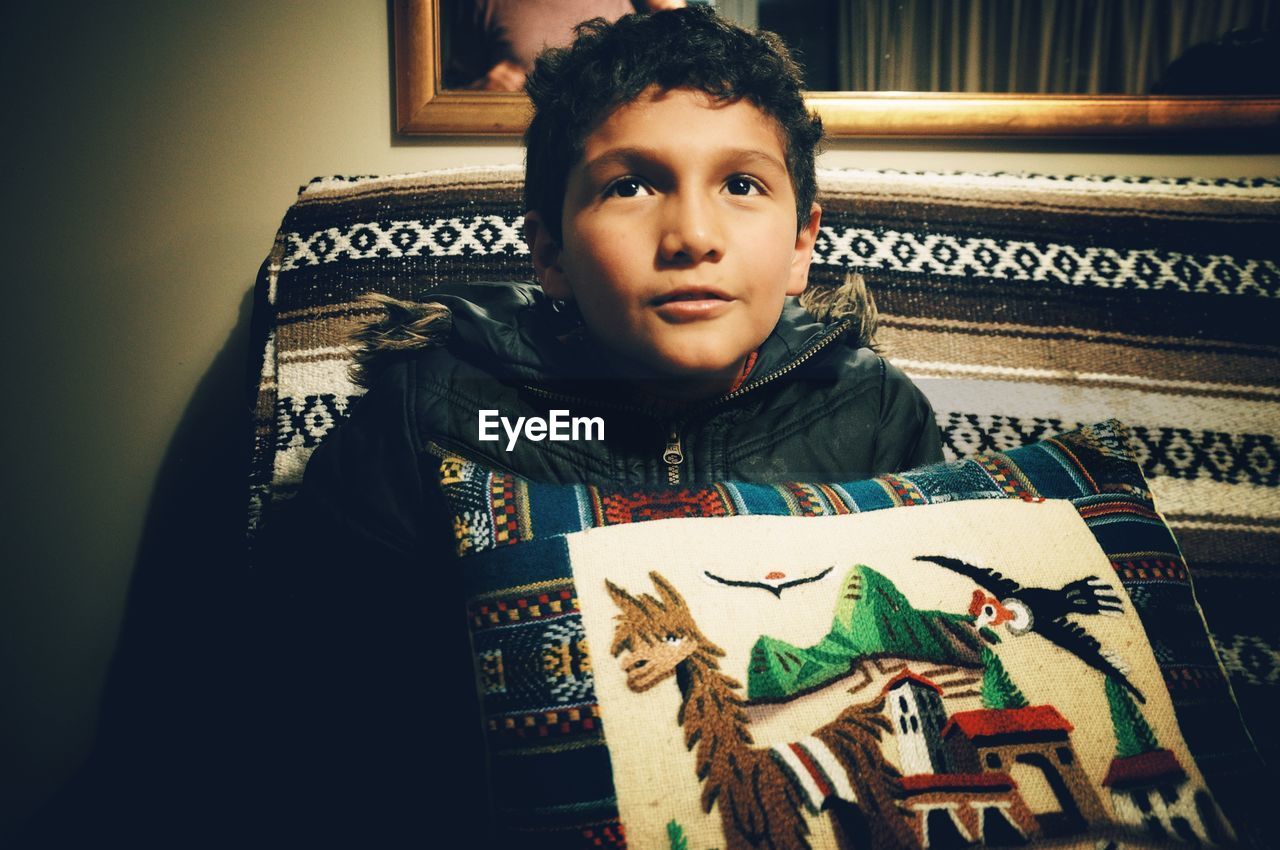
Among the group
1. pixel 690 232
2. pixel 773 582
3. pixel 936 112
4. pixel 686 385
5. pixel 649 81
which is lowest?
pixel 773 582

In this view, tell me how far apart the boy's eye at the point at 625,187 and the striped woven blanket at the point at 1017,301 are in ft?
0.91

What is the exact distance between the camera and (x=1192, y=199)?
2.79 ft

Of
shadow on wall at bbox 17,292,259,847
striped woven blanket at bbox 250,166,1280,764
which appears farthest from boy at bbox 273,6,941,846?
shadow on wall at bbox 17,292,259,847

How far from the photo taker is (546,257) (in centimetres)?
69

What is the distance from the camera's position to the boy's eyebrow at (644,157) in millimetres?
565

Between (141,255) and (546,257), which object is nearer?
(546,257)

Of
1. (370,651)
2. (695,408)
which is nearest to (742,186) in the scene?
(695,408)

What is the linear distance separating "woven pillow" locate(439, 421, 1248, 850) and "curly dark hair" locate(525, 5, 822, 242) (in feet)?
1.22

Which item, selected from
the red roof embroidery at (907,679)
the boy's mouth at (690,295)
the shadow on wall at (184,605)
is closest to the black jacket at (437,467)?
the boy's mouth at (690,295)

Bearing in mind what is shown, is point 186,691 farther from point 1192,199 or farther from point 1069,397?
point 1192,199

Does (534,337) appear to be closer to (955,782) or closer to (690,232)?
(690,232)

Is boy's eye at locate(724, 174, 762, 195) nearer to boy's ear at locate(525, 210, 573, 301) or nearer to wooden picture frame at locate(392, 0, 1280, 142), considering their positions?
boy's ear at locate(525, 210, 573, 301)

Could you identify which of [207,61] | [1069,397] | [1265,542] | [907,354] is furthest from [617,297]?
[207,61]

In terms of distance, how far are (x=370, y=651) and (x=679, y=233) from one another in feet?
1.46
